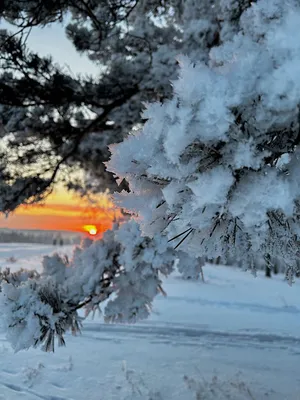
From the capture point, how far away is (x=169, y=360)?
4312 millimetres

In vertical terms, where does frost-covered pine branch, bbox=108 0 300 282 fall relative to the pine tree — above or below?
below

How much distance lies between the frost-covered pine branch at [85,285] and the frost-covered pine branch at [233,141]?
155 centimetres

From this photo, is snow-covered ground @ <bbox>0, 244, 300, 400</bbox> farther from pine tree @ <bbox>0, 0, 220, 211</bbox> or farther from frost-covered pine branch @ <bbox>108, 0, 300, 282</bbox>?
frost-covered pine branch @ <bbox>108, 0, 300, 282</bbox>

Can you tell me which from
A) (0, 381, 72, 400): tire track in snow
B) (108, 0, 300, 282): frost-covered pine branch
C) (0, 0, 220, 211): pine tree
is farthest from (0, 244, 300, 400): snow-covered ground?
(108, 0, 300, 282): frost-covered pine branch

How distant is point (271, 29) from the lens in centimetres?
84

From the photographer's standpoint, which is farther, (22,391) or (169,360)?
(169,360)

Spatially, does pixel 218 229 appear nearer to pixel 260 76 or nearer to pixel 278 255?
pixel 278 255

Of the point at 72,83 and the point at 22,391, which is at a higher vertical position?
the point at 72,83

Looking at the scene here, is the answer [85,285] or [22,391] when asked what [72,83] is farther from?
[22,391]

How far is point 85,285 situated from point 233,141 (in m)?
2.13

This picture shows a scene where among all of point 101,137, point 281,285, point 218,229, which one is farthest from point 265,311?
point 218,229

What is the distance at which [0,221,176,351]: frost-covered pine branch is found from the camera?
2.13 metres

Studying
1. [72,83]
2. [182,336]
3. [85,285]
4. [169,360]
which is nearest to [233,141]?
[85,285]

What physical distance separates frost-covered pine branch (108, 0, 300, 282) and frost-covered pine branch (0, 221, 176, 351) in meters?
1.55
